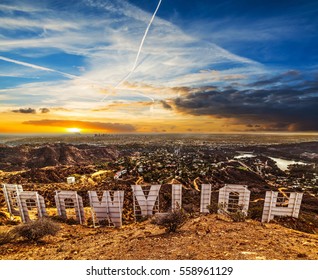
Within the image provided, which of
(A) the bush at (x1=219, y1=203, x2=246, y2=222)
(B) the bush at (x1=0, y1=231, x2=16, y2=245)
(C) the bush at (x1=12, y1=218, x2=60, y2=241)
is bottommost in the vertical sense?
(A) the bush at (x1=219, y1=203, x2=246, y2=222)

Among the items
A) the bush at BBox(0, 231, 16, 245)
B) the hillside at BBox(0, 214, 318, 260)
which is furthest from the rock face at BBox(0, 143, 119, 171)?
the hillside at BBox(0, 214, 318, 260)

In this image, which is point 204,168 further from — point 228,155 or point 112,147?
point 112,147

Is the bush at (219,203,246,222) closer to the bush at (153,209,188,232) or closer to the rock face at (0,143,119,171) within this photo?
the bush at (153,209,188,232)

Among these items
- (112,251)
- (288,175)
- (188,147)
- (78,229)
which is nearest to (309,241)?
(112,251)

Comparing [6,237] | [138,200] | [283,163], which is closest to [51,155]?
[138,200]

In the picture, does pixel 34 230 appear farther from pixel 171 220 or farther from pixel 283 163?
pixel 283 163
